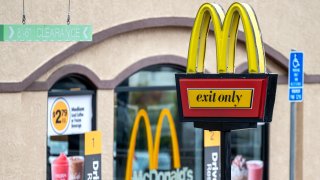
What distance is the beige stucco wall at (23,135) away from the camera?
13.4 m

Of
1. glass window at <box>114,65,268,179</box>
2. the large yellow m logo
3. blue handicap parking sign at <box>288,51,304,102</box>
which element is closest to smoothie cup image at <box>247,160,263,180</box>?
glass window at <box>114,65,268,179</box>

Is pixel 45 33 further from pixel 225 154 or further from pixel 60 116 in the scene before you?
pixel 225 154

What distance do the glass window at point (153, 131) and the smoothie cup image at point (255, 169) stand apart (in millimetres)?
1122

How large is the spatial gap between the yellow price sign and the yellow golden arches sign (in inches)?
139

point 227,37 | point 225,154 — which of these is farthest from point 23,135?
point 227,37

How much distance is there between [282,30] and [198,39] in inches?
214

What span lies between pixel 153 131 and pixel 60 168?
82.0 inches

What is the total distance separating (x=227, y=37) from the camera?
11133 millimetres

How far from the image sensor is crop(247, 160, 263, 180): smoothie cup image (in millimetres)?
16609

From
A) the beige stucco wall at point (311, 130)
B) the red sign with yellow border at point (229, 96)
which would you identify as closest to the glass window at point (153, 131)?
the beige stucco wall at point (311, 130)

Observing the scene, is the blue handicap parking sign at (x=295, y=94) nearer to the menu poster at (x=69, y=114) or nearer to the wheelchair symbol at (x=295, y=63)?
the wheelchair symbol at (x=295, y=63)

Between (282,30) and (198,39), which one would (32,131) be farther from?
(282,30)

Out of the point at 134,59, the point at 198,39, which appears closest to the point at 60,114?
the point at 134,59

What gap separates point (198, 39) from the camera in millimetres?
11453
